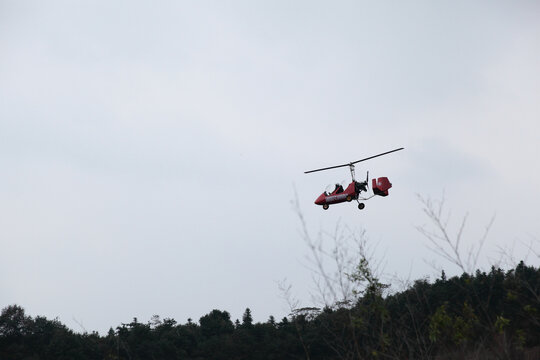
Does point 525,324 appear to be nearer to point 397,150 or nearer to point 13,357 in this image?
point 397,150

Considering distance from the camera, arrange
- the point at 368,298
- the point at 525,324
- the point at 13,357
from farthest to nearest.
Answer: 1. the point at 13,357
2. the point at 525,324
3. the point at 368,298

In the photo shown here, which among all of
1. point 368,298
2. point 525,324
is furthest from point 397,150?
point 525,324

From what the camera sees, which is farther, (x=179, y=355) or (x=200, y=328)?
(x=200, y=328)

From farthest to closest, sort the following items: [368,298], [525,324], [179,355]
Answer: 1. [179,355]
2. [525,324]
3. [368,298]

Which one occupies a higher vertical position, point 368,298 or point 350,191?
point 350,191

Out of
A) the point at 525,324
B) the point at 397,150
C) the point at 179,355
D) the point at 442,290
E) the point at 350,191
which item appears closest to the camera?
the point at 397,150

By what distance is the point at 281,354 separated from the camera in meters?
53.5

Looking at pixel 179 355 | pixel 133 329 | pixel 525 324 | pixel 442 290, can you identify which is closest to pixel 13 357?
pixel 133 329

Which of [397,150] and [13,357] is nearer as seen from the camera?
[397,150]

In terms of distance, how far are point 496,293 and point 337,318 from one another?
5258cm

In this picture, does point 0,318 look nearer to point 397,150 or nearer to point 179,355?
point 179,355

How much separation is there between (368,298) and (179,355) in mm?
51627

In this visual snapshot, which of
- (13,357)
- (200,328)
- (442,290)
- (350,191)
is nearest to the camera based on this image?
(350,191)

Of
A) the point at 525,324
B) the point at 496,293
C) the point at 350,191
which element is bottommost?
the point at 525,324
